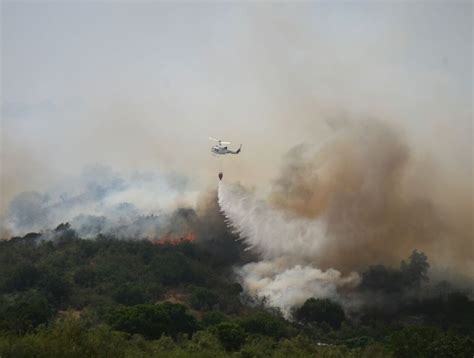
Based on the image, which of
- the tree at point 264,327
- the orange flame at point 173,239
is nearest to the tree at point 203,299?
the tree at point 264,327

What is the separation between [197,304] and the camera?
95.4 meters

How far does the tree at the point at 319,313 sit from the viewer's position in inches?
3757

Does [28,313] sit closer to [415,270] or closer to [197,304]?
[197,304]

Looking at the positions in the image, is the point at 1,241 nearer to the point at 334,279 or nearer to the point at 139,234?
the point at 139,234

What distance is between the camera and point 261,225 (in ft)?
334

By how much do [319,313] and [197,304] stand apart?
1446cm

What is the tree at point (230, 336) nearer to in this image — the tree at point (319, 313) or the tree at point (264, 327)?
the tree at point (264, 327)

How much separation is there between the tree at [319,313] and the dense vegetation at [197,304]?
13 cm

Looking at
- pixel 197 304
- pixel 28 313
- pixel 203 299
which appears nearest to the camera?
pixel 28 313

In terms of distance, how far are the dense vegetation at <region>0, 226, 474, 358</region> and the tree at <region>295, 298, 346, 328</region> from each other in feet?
0.42

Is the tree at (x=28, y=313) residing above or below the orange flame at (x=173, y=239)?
below

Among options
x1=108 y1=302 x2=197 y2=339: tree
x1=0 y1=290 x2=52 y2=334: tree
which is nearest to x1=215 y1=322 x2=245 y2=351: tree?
x1=108 y1=302 x2=197 y2=339: tree

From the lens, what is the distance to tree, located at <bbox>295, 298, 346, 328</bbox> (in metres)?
95.4

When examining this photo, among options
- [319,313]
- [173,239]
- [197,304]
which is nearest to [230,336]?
[197,304]
